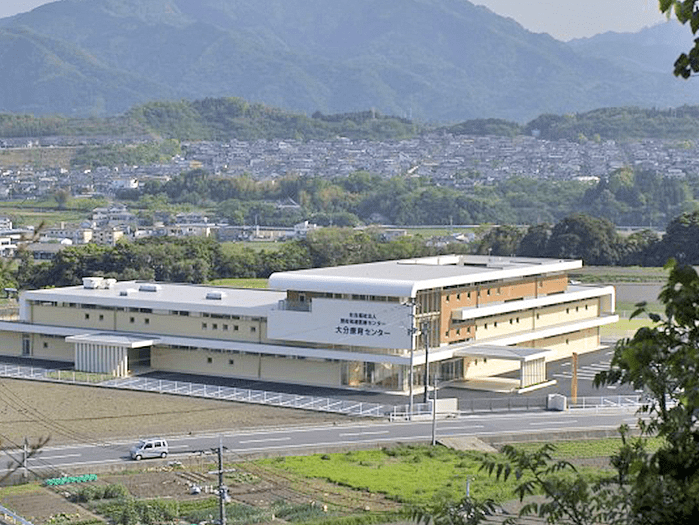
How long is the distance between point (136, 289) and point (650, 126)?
124 meters

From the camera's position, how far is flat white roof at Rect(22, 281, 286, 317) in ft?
104

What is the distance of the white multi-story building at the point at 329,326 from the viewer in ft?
98.4

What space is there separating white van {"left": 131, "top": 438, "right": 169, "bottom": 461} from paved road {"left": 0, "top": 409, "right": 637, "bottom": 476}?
0.13m

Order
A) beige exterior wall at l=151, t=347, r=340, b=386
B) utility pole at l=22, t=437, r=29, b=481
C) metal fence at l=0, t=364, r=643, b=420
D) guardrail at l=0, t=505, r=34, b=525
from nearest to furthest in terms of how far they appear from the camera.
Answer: guardrail at l=0, t=505, r=34, b=525 < utility pole at l=22, t=437, r=29, b=481 < metal fence at l=0, t=364, r=643, b=420 < beige exterior wall at l=151, t=347, r=340, b=386

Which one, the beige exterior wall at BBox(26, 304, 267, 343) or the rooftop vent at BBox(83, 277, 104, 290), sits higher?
the rooftop vent at BBox(83, 277, 104, 290)

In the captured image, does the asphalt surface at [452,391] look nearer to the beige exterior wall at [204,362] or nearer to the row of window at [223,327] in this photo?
the beige exterior wall at [204,362]

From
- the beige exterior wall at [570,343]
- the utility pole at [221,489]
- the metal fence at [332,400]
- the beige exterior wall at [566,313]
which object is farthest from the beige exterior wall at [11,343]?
the beige exterior wall at [566,313]

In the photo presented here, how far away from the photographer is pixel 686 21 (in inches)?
209

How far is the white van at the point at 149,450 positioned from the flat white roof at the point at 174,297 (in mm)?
8118

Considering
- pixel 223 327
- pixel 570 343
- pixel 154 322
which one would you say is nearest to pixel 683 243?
pixel 570 343

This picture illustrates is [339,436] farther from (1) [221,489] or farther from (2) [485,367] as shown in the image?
(1) [221,489]

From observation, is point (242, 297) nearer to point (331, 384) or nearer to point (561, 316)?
point (331, 384)

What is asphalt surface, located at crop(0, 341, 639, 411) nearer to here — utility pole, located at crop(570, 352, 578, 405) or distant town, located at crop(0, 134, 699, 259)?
utility pole, located at crop(570, 352, 578, 405)

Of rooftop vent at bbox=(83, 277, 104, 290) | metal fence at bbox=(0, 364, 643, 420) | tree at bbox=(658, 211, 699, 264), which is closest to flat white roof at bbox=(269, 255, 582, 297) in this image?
metal fence at bbox=(0, 364, 643, 420)
